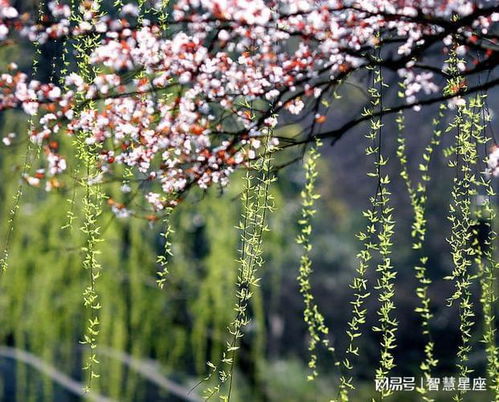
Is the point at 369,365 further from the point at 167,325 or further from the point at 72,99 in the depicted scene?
the point at 72,99

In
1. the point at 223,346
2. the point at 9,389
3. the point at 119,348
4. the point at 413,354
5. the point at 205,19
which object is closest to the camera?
the point at 205,19

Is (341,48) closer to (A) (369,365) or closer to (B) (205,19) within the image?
(B) (205,19)

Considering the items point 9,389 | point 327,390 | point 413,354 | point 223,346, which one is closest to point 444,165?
point 413,354

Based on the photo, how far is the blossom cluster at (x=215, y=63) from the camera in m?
1.56

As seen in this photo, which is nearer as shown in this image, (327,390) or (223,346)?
(223,346)

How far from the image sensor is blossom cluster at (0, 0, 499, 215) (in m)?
1.56

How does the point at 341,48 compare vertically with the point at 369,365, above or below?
above

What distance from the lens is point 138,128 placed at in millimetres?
1765

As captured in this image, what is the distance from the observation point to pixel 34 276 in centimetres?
310

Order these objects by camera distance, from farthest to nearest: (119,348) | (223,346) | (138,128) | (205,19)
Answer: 1. (223,346)
2. (119,348)
3. (138,128)
4. (205,19)

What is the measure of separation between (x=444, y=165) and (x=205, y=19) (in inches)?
143

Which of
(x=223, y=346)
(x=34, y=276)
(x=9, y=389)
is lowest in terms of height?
(x=9, y=389)

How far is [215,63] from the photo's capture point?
1680 millimetres

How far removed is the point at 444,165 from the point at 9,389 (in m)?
3.09
